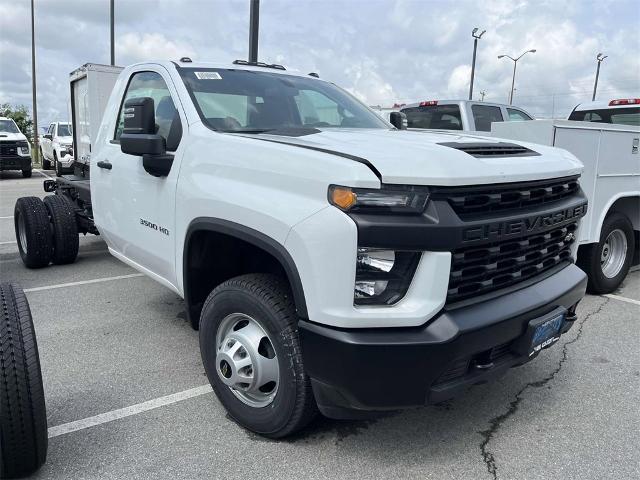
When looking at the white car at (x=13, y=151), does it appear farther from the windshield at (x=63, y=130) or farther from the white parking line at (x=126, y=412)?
the white parking line at (x=126, y=412)

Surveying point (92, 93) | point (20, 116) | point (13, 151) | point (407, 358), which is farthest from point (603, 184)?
point (20, 116)

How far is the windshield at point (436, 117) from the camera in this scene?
28.9 feet

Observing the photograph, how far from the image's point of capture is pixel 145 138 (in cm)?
326

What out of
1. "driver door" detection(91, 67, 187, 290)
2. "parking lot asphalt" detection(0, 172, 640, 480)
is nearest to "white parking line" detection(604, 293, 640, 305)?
"parking lot asphalt" detection(0, 172, 640, 480)

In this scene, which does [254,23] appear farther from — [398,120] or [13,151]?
[13,151]

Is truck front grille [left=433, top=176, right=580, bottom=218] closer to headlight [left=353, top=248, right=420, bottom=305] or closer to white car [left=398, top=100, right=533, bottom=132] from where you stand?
headlight [left=353, top=248, right=420, bottom=305]

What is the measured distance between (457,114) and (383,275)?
23.2 feet

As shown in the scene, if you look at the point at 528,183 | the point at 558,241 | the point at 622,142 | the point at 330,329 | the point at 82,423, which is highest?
the point at 622,142

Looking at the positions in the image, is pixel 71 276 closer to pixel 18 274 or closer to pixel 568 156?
pixel 18 274

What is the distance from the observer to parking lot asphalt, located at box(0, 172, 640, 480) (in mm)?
2664

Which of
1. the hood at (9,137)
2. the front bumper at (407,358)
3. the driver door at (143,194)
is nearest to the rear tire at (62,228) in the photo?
the driver door at (143,194)

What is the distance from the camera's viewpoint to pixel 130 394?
3.41 metres

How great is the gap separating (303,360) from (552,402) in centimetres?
179

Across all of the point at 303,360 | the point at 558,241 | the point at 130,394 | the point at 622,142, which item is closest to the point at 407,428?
the point at 303,360
